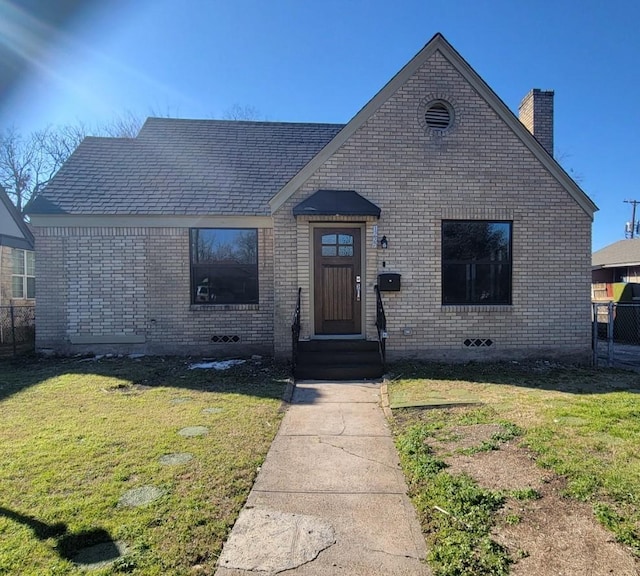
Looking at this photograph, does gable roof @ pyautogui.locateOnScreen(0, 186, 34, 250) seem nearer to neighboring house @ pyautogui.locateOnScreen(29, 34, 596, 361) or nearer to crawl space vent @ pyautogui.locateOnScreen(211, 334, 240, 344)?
neighboring house @ pyautogui.locateOnScreen(29, 34, 596, 361)

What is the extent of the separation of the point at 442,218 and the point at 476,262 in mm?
1170

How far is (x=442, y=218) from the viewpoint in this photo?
27.8 ft

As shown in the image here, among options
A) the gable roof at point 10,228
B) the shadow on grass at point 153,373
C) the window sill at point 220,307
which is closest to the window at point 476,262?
the shadow on grass at point 153,373

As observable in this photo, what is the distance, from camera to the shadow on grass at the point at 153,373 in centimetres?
678

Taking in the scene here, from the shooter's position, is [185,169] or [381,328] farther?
[185,169]

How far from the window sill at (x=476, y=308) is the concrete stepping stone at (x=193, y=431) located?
546 centimetres

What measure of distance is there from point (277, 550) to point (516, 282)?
761 centimetres

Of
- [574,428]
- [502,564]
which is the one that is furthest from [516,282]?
[502,564]

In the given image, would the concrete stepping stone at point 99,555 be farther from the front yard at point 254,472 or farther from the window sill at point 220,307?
the window sill at point 220,307

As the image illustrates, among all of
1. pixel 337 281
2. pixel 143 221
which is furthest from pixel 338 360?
pixel 143 221

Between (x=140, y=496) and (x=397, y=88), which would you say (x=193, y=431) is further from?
(x=397, y=88)

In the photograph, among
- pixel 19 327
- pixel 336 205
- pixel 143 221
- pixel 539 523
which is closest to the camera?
pixel 539 523

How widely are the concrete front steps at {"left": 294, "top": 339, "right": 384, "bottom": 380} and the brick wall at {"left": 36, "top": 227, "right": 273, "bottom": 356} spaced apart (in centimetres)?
219

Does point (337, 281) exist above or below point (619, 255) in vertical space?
below
